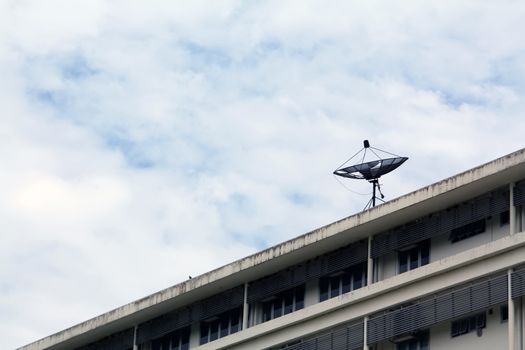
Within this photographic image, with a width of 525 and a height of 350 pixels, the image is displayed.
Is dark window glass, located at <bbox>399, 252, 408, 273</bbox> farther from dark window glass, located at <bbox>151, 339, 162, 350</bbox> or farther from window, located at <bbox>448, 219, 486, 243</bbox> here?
dark window glass, located at <bbox>151, 339, 162, 350</bbox>

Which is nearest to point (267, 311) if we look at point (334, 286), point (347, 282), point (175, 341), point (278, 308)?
point (278, 308)

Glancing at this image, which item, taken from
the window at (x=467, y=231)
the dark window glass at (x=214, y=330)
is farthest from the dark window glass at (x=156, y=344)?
the window at (x=467, y=231)

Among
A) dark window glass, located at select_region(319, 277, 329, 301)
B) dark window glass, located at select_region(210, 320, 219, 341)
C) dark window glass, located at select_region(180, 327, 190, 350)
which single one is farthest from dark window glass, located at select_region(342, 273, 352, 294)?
dark window glass, located at select_region(180, 327, 190, 350)

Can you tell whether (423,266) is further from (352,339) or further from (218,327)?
(218,327)

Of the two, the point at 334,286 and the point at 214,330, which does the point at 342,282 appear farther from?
the point at 214,330

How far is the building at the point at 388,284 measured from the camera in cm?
4588

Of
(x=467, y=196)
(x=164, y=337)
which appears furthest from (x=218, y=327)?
(x=467, y=196)

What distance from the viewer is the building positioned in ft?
151

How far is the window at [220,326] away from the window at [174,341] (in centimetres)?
83

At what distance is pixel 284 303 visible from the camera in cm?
5266

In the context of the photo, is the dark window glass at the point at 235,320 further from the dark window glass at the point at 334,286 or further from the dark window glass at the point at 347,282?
the dark window glass at the point at 347,282

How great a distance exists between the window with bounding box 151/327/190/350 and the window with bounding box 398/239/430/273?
32.1 feet

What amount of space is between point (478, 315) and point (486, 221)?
2910mm

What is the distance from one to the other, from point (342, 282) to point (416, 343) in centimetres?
395
